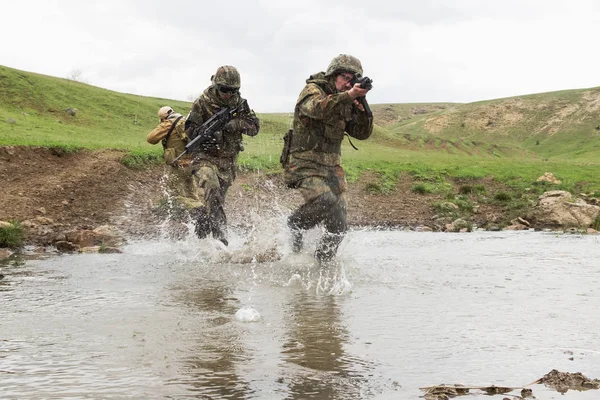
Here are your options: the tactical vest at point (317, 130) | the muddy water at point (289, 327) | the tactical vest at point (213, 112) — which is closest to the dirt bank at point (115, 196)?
the tactical vest at point (213, 112)

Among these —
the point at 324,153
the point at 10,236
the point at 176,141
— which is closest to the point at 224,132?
the point at 176,141

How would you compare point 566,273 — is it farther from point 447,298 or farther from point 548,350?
point 548,350

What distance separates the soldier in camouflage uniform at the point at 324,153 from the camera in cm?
828

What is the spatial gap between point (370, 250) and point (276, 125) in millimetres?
35686

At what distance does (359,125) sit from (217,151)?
266 centimetres

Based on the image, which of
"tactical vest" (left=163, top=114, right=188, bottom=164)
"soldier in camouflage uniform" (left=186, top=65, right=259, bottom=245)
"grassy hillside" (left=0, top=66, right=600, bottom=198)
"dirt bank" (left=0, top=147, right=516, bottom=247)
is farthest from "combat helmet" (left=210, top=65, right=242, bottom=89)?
"grassy hillside" (left=0, top=66, right=600, bottom=198)

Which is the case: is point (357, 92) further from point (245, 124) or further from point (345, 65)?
point (245, 124)

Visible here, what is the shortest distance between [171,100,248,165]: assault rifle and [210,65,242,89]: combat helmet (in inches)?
15.1

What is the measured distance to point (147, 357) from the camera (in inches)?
172

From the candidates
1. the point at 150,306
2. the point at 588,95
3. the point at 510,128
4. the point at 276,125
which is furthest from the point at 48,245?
the point at 588,95

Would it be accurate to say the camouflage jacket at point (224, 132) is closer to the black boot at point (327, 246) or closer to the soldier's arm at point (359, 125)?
the soldier's arm at point (359, 125)

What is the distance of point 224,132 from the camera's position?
10.2 metres

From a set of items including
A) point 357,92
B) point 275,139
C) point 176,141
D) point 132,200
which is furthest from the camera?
point 275,139

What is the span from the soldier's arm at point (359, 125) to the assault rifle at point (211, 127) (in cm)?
227
